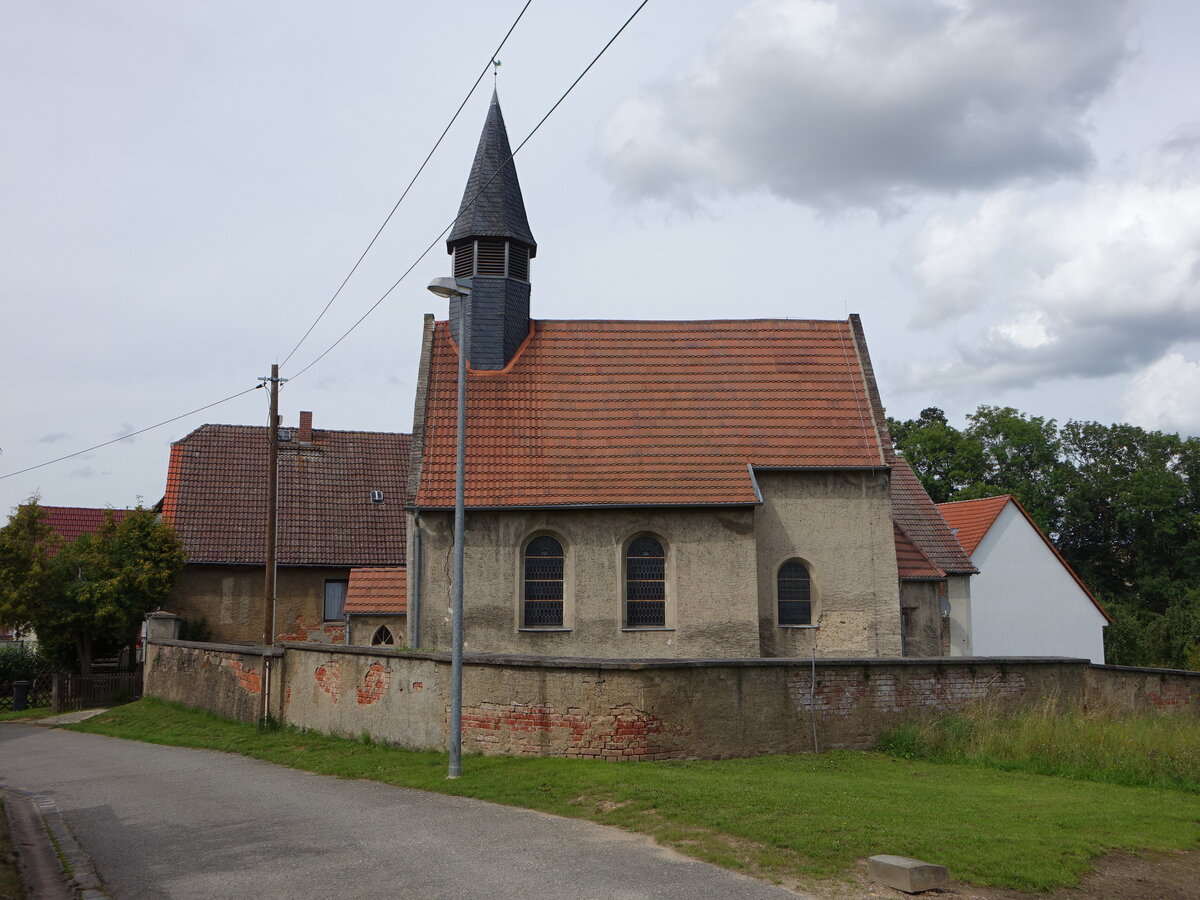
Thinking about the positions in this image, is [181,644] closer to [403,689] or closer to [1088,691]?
[403,689]

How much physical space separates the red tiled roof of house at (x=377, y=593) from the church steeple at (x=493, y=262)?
17.9ft

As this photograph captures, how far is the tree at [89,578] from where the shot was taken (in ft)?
83.9

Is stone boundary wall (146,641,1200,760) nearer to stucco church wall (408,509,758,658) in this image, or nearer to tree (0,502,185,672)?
stucco church wall (408,509,758,658)

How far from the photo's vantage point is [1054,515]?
56.2 metres

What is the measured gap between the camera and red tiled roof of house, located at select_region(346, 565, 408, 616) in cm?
2258

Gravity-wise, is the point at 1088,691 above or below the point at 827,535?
below

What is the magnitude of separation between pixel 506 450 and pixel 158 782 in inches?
376

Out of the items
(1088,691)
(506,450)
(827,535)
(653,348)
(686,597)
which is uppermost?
(653,348)

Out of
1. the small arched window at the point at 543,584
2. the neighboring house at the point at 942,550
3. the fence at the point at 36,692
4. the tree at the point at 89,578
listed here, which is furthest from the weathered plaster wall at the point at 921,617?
the fence at the point at 36,692

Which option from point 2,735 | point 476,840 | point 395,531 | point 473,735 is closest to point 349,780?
point 473,735

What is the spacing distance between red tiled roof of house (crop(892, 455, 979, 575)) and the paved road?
20.6 m

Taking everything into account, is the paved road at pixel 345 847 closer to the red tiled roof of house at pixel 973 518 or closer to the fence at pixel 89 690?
the fence at pixel 89 690

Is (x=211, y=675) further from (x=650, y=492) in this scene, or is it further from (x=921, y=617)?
(x=921, y=617)

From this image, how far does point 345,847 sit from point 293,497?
78.4 ft
